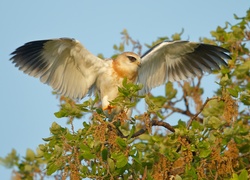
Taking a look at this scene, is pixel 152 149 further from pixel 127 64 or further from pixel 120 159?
pixel 127 64

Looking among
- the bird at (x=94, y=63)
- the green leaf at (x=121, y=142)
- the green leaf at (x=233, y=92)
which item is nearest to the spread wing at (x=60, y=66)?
the bird at (x=94, y=63)

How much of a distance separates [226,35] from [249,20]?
0.38 m

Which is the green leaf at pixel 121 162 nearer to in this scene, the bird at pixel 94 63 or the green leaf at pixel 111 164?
the green leaf at pixel 111 164

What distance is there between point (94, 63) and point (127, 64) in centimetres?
43

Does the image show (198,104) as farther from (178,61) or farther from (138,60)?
(138,60)

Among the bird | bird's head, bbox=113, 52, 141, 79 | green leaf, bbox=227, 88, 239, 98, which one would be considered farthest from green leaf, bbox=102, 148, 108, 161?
bird's head, bbox=113, 52, 141, 79

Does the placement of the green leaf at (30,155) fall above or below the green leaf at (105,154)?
above

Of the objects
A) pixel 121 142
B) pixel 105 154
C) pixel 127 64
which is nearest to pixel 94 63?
pixel 127 64

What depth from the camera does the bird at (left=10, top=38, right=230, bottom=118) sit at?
21.7 ft

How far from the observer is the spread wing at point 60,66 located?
6695 mm

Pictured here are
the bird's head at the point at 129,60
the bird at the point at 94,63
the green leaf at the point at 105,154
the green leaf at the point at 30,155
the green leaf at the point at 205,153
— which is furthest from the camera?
the green leaf at the point at 30,155

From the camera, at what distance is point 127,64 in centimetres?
673

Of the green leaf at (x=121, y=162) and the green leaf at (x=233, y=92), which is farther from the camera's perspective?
the green leaf at (x=233, y=92)

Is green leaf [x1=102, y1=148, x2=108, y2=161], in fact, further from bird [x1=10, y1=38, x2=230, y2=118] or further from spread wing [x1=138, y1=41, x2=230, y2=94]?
spread wing [x1=138, y1=41, x2=230, y2=94]
